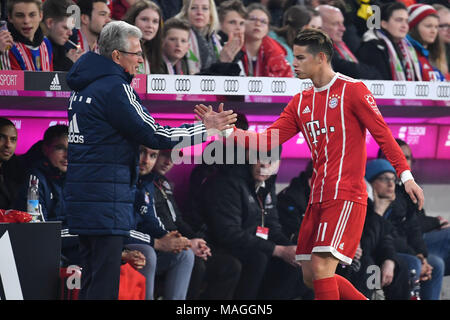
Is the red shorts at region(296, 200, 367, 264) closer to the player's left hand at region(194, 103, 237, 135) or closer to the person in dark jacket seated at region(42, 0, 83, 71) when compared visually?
the player's left hand at region(194, 103, 237, 135)

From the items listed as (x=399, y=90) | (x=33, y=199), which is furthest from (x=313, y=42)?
(x=33, y=199)

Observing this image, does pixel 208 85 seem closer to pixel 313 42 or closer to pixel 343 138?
pixel 313 42

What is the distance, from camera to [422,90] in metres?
8.13

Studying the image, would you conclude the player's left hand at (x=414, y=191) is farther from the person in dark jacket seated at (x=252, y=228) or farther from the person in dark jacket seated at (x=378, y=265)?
the person in dark jacket seated at (x=378, y=265)

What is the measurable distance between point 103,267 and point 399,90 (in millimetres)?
3391

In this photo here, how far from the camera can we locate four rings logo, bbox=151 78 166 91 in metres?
7.36

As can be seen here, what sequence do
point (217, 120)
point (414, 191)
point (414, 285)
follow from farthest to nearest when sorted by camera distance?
point (414, 285) → point (217, 120) → point (414, 191)

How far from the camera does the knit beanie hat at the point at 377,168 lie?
862cm

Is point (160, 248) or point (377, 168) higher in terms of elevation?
point (377, 168)

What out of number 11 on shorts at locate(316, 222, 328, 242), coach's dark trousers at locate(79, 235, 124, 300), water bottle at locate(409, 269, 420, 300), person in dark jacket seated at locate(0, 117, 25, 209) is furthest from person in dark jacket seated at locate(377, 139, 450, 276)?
coach's dark trousers at locate(79, 235, 124, 300)

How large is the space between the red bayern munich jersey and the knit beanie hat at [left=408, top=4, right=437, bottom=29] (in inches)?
153

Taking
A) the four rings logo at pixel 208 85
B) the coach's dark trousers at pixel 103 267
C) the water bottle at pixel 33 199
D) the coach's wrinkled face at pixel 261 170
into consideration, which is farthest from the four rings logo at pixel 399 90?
the coach's dark trousers at pixel 103 267
